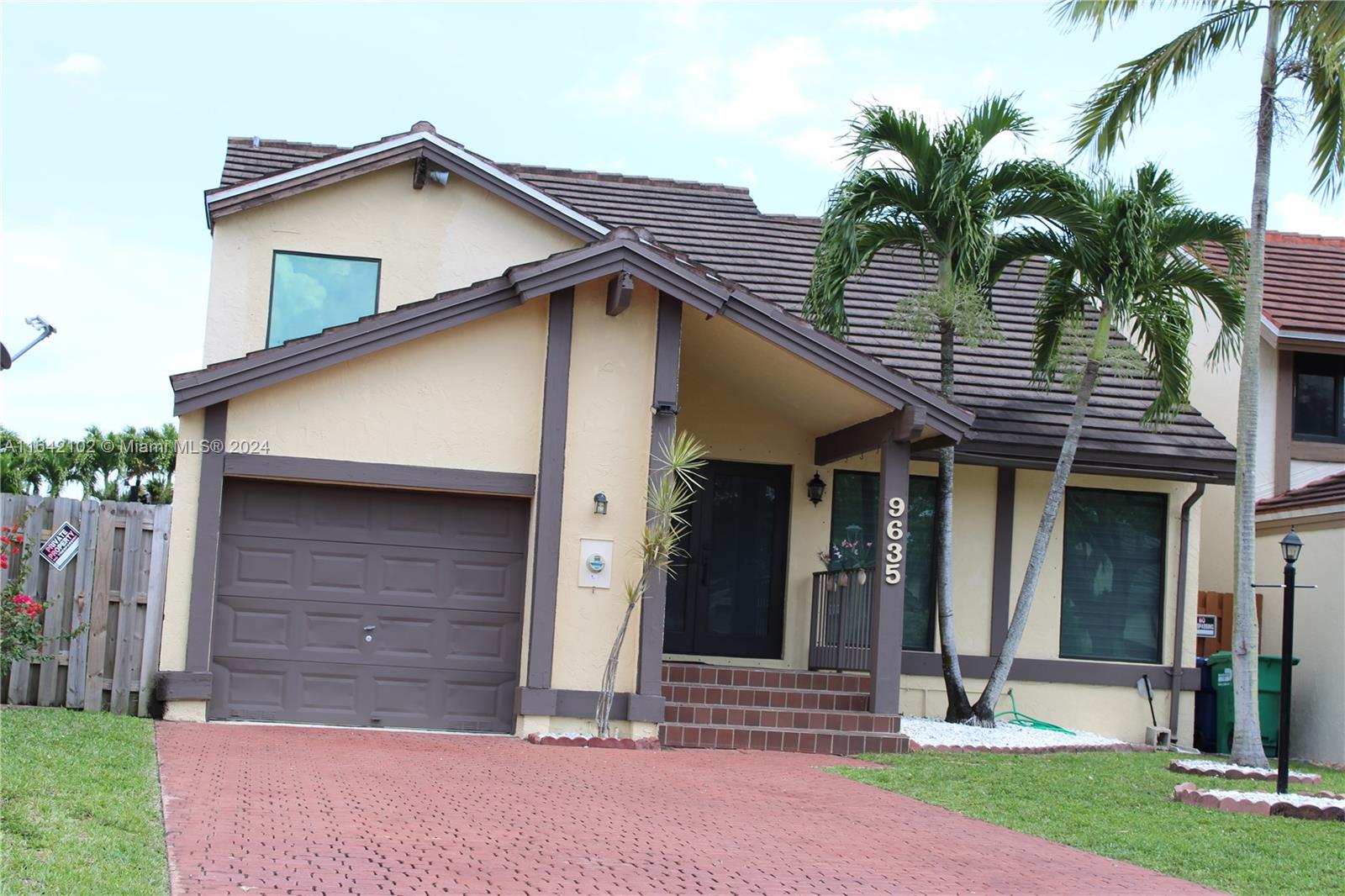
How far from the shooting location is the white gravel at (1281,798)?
31.7 ft

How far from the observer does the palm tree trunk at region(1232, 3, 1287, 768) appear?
38.0ft

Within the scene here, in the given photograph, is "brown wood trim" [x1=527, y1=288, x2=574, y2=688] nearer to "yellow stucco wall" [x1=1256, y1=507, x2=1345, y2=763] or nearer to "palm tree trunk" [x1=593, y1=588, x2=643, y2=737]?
"palm tree trunk" [x1=593, y1=588, x2=643, y2=737]

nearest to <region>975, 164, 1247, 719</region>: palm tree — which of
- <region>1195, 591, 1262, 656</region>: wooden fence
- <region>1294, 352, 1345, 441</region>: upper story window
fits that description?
<region>1195, 591, 1262, 656</region>: wooden fence

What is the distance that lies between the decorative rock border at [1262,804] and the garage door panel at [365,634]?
19.4 ft

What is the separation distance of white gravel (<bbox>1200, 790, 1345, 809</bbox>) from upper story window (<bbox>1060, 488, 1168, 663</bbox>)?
575 centimetres

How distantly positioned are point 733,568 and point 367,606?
4.66 metres

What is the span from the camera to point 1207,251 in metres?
20.8

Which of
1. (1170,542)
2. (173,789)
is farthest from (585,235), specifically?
(173,789)

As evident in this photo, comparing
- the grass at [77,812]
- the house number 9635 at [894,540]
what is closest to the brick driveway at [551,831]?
the grass at [77,812]

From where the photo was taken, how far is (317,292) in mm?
15461

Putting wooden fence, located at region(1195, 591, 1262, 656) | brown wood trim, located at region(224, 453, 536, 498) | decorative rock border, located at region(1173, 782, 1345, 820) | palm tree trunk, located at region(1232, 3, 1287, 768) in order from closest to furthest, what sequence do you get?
decorative rock border, located at region(1173, 782, 1345, 820)
palm tree trunk, located at region(1232, 3, 1287, 768)
brown wood trim, located at region(224, 453, 536, 498)
wooden fence, located at region(1195, 591, 1262, 656)

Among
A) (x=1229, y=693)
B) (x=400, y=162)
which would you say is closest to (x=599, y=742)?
(x=400, y=162)

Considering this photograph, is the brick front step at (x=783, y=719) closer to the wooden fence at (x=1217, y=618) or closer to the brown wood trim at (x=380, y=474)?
the brown wood trim at (x=380, y=474)

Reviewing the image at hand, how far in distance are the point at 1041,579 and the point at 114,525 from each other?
9.94 metres
